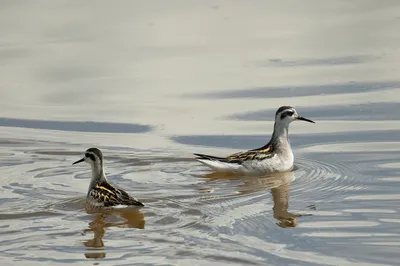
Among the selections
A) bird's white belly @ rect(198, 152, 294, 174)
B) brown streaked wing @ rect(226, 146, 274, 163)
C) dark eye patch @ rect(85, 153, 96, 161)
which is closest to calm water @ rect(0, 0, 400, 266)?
bird's white belly @ rect(198, 152, 294, 174)

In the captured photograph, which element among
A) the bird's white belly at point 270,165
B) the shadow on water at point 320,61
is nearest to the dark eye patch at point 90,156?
the bird's white belly at point 270,165

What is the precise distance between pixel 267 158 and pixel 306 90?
3.03 m

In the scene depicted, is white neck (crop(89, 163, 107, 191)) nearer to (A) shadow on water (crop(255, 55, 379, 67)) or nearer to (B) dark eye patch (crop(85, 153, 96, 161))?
(B) dark eye patch (crop(85, 153, 96, 161))

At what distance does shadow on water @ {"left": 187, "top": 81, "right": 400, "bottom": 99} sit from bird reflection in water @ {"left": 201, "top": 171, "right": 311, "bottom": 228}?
10.0ft

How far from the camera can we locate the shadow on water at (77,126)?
1789 centimetres

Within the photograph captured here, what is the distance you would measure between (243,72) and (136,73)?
6.53 feet

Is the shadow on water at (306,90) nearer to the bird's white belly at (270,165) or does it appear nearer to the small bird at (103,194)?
the bird's white belly at (270,165)

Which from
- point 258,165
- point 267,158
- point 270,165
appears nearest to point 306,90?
point 267,158

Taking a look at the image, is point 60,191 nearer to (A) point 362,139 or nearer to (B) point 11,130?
(B) point 11,130

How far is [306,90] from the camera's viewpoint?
63.1ft

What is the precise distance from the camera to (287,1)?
24672 millimetres

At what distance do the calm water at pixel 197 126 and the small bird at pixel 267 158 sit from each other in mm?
193

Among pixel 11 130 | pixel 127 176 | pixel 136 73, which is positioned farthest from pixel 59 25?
pixel 127 176

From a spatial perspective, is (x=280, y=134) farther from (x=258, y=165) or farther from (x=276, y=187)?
(x=276, y=187)
